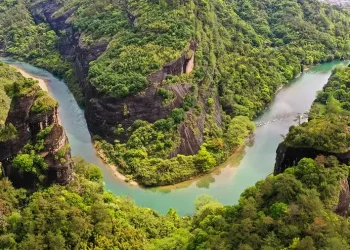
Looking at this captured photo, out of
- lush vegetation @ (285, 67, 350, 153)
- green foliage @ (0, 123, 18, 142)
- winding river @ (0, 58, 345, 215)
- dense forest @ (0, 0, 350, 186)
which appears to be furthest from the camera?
dense forest @ (0, 0, 350, 186)

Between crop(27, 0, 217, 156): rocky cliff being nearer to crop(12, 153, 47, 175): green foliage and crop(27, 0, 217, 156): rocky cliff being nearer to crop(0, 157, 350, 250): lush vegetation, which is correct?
crop(0, 157, 350, 250): lush vegetation

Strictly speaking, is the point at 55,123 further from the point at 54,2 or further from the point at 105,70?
the point at 54,2

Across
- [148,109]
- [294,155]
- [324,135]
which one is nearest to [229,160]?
[148,109]

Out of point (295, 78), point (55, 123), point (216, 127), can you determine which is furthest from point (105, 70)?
point (295, 78)

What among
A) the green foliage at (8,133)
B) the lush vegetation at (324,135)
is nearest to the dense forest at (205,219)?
the lush vegetation at (324,135)

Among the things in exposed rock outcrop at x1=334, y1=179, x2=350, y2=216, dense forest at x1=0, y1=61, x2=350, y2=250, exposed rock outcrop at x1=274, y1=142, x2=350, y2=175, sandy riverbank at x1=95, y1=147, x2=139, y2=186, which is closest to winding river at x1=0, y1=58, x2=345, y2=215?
sandy riverbank at x1=95, y1=147, x2=139, y2=186

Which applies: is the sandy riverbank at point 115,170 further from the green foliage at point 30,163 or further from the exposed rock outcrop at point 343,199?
A: the exposed rock outcrop at point 343,199
